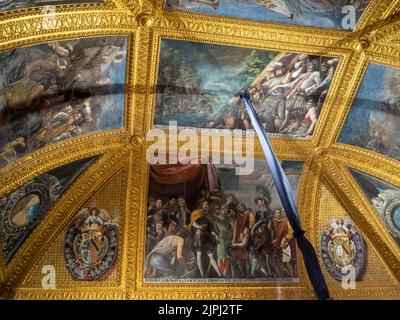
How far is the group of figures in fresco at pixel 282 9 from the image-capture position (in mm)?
8539

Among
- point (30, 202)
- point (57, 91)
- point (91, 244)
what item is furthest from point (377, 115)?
point (30, 202)

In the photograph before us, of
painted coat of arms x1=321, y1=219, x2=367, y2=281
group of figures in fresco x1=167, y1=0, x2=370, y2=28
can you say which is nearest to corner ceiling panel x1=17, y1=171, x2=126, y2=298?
group of figures in fresco x1=167, y1=0, x2=370, y2=28

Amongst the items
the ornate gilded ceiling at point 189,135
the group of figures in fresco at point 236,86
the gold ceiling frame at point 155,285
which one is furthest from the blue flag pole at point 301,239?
the gold ceiling frame at point 155,285

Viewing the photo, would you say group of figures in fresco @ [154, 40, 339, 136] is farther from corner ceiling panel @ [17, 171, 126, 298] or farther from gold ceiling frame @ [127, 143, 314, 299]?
corner ceiling panel @ [17, 171, 126, 298]

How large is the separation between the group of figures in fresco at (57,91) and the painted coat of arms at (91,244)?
7.21 ft

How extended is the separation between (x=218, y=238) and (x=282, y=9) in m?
5.73

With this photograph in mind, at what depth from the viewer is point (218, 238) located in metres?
11.9

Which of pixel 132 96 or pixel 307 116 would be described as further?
pixel 307 116
